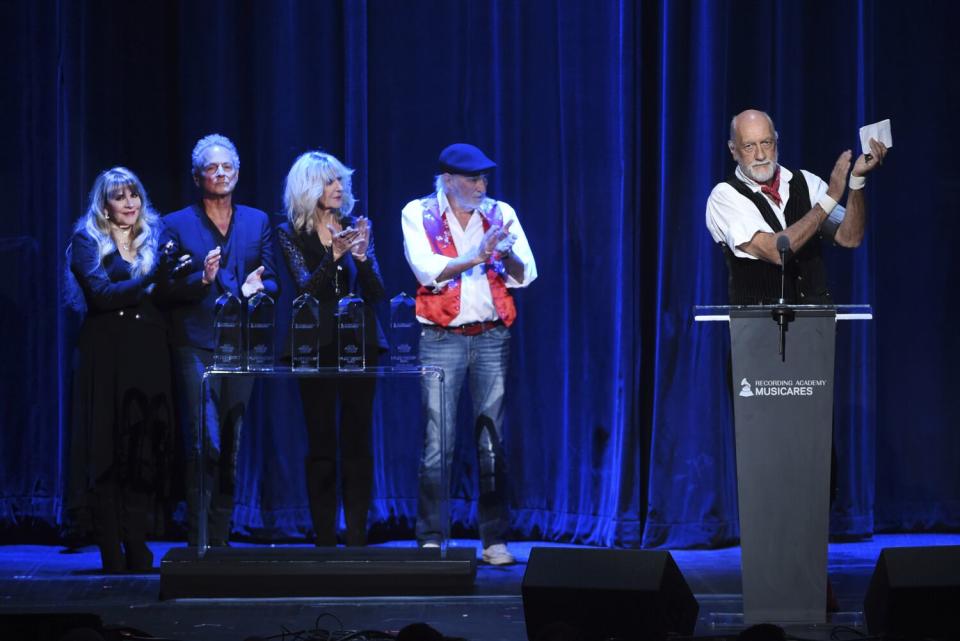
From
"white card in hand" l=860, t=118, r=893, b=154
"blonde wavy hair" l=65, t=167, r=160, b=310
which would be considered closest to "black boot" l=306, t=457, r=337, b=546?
"blonde wavy hair" l=65, t=167, r=160, b=310

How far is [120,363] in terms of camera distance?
5438 mm

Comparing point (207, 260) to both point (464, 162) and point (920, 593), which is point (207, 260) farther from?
point (920, 593)

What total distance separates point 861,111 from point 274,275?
115 inches

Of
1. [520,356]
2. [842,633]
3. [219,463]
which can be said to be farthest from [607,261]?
[842,633]

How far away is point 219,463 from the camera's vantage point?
16.8ft

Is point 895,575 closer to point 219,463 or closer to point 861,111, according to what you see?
point 219,463

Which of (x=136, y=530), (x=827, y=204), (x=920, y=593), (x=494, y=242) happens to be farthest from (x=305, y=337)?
(x=920, y=593)

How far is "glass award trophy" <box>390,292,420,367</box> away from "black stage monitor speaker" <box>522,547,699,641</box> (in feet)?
5.16

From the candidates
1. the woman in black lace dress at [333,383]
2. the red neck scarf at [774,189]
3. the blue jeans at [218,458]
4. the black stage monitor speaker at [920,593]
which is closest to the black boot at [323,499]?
the woman in black lace dress at [333,383]

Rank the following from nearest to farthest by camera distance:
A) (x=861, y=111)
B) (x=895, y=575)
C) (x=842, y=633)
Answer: (x=895, y=575)
(x=842, y=633)
(x=861, y=111)

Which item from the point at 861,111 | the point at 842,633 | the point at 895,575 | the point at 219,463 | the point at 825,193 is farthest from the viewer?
the point at 861,111

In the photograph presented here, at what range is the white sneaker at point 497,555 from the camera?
5.45m

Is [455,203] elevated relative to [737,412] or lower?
elevated

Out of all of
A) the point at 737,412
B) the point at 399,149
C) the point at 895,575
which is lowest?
the point at 895,575
